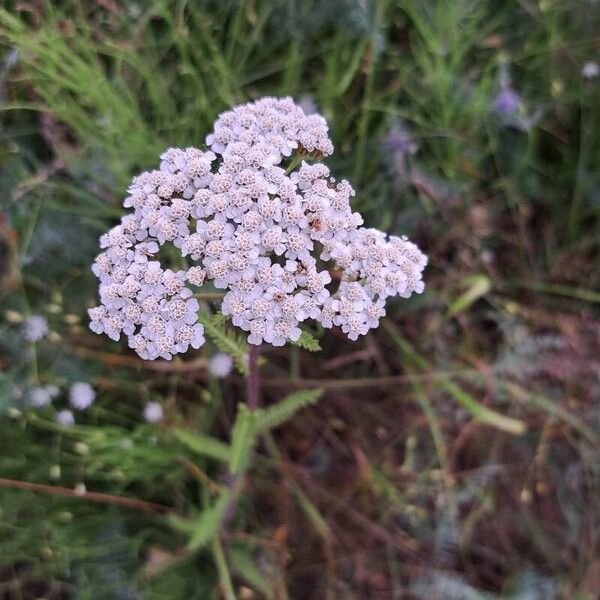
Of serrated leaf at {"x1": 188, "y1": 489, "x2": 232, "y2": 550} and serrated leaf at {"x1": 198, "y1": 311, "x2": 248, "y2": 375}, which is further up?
serrated leaf at {"x1": 198, "y1": 311, "x2": 248, "y2": 375}

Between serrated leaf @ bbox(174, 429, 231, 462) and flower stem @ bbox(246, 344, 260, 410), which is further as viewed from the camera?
serrated leaf @ bbox(174, 429, 231, 462)

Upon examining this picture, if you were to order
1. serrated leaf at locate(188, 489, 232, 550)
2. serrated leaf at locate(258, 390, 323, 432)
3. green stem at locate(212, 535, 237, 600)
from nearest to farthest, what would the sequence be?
serrated leaf at locate(258, 390, 323, 432) → serrated leaf at locate(188, 489, 232, 550) → green stem at locate(212, 535, 237, 600)

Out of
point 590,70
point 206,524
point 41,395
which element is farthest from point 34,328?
point 590,70

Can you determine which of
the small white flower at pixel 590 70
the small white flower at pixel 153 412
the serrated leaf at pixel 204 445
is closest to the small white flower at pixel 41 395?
the small white flower at pixel 153 412

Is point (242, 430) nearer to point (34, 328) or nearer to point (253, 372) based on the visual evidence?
point (253, 372)

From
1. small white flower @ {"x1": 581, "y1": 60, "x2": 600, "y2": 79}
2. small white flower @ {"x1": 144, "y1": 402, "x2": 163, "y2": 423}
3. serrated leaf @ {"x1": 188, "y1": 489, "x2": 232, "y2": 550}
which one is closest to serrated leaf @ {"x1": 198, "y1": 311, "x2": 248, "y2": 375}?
serrated leaf @ {"x1": 188, "y1": 489, "x2": 232, "y2": 550}

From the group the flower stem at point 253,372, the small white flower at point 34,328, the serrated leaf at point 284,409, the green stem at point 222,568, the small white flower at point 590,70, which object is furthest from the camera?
the small white flower at point 590,70

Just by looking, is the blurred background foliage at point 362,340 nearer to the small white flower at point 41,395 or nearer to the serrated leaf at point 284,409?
the small white flower at point 41,395

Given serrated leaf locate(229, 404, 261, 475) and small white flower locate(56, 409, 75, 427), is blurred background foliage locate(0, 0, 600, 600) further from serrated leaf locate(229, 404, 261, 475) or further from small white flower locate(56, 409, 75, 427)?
serrated leaf locate(229, 404, 261, 475)
